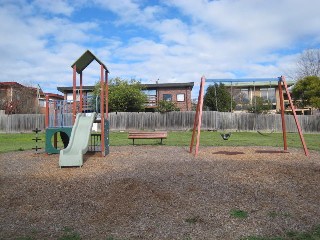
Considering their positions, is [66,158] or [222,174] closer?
[222,174]

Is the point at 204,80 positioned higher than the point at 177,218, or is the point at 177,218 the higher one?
the point at 204,80

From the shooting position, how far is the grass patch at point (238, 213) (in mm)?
5223

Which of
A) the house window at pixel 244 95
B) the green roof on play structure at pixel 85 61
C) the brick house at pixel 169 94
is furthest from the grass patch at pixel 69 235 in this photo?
the house window at pixel 244 95

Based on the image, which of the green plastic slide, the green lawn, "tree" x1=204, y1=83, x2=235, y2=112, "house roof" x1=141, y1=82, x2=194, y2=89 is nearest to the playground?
the green plastic slide

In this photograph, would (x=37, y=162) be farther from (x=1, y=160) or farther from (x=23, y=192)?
(x=23, y=192)

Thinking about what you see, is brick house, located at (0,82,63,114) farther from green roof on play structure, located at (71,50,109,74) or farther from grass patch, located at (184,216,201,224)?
grass patch, located at (184,216,201,224)

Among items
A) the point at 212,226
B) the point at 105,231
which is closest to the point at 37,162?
the point at 105,231

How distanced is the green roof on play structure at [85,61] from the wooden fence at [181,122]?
60.0 feet

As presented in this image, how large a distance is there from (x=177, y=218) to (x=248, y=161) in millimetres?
5417

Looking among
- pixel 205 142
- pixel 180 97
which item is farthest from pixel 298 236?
pixel 180 97

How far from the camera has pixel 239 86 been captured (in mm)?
50906

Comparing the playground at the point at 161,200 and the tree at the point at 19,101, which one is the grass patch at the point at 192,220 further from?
the tree at the point at 19,101

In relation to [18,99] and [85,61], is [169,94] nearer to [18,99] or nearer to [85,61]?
[18,99]

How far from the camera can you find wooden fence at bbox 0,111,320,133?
31.4m
